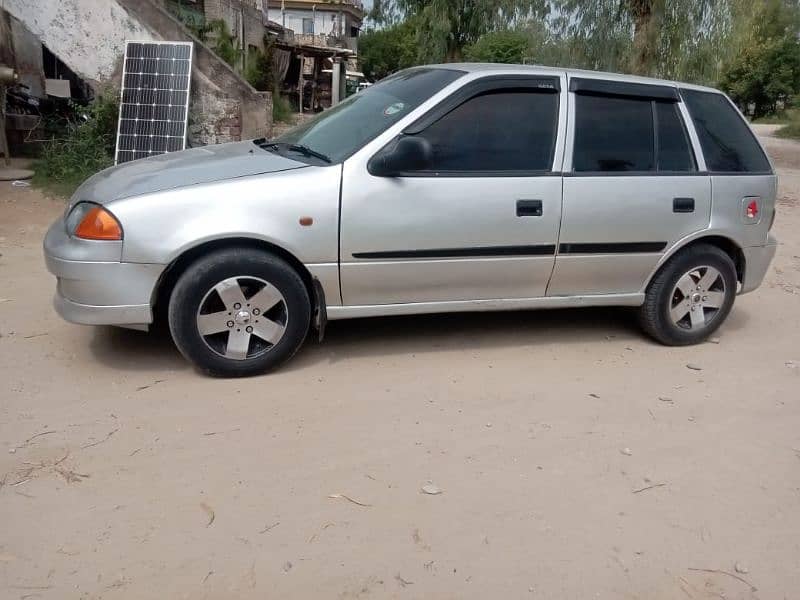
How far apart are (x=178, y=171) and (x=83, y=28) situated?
6.48 metres

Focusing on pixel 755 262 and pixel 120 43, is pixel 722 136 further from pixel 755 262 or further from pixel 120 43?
pixel 120 43

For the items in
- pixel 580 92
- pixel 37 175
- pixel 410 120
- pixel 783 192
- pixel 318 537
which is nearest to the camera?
pixel 318 537

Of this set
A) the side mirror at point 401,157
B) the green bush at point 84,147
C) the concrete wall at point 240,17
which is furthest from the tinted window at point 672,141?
the concrete wall at point 240,17

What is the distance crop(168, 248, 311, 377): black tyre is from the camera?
3.96 m

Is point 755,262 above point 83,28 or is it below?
below

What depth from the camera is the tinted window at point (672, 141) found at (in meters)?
4.84

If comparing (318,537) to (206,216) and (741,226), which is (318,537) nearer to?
(206,216)

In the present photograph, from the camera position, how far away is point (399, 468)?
3381 mm

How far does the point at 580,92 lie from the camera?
4668 mm

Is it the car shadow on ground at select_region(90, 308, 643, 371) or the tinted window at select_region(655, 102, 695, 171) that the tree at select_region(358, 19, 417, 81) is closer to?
the car shadow on ground at select_region(90, 308, 643, 371)

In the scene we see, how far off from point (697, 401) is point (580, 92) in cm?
199

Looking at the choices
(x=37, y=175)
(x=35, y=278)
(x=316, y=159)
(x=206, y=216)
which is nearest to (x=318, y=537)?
(x=206, y=216)

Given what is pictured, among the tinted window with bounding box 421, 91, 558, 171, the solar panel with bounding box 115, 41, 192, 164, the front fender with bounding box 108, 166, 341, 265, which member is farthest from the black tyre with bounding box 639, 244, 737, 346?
the solar panel with bounding box 115, 41, 192, 164

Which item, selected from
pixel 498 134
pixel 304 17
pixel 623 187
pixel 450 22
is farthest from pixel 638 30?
pixel 304 17
